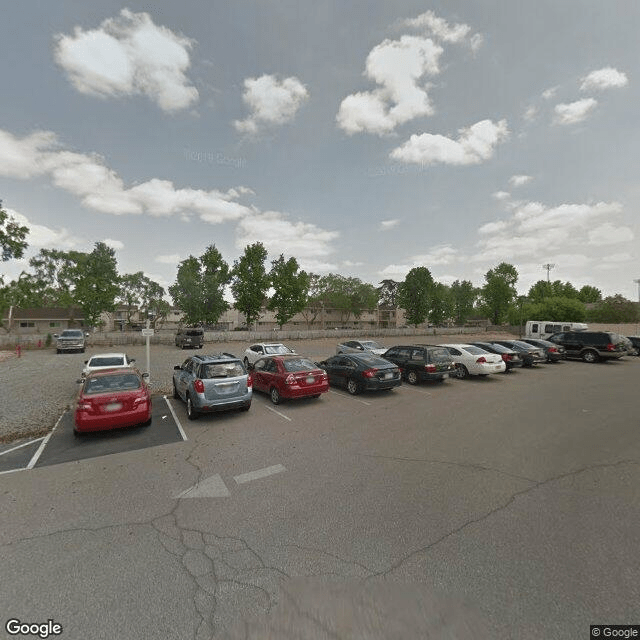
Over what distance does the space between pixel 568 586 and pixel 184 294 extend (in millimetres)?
43049

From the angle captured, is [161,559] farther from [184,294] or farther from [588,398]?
[184,294]

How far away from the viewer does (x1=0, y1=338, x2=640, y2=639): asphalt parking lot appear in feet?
8.89

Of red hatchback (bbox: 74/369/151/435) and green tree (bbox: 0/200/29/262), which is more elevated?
green tree (bbox: 0/200/29/262)

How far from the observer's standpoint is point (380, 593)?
2914mm

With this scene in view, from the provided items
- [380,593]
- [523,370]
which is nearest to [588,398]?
[523,370]

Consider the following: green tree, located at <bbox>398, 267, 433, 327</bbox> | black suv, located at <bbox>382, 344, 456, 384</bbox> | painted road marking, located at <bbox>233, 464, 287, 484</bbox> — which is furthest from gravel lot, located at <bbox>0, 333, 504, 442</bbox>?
green tree, located at <bbox>398, 267, 433, 327</bbox>

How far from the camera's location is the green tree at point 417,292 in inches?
2350

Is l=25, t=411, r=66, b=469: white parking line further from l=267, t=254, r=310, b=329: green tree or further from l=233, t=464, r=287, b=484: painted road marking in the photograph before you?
l=267, t=254, r=310, b=329: green tree

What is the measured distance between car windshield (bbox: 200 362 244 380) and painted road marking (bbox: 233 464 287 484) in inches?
148

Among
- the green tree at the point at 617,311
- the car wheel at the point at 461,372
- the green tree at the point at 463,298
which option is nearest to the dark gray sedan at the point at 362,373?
the car wheel at the point at 461,372

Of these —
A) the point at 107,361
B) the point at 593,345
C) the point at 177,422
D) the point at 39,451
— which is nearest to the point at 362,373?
the point at 177,422

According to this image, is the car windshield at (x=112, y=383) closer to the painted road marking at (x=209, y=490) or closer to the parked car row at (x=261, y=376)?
the parked car row at (x=261, y=376)

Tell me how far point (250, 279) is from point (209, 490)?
1600 inches

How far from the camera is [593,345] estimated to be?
19.6 meters
